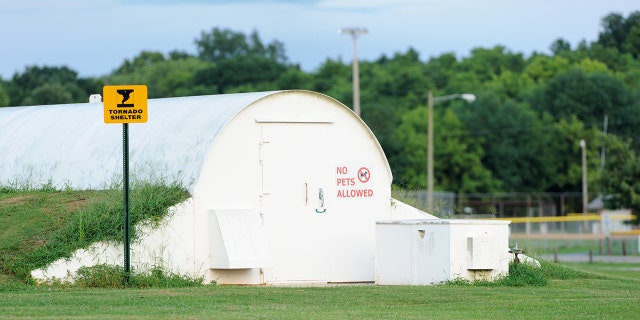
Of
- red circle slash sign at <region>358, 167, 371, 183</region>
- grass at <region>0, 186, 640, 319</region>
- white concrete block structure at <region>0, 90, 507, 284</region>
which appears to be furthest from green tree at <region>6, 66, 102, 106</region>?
grass at <region>0, 186, 640, 319</region>

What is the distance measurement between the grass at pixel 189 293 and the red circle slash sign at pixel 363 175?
297cm

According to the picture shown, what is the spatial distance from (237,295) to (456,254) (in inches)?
178

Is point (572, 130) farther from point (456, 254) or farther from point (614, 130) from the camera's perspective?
point (456, 254)

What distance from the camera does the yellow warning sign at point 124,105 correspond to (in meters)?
19.9

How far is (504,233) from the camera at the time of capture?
22.0m

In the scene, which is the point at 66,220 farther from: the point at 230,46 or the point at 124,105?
the point at 230,46

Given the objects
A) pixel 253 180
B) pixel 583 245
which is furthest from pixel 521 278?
pixel 583 245

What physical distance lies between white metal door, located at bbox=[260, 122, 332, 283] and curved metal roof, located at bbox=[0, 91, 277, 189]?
40.2 inches

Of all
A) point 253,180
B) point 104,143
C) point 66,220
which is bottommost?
point 66,220

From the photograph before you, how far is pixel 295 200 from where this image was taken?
2312cm

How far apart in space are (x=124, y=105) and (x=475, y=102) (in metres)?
81.8

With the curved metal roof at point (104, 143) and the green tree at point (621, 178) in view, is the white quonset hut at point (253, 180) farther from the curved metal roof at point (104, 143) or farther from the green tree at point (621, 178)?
the green tree at point (621, 178)

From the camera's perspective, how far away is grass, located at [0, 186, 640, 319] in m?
16.8

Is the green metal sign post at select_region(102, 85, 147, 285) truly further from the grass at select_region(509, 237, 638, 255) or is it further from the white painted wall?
the grass at select_region(509, 237, 638, 255)
